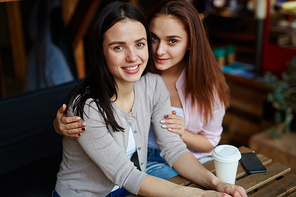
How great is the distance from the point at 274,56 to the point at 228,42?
142 cm

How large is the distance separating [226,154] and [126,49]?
604 millimetres

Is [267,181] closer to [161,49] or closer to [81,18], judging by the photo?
[161,49]

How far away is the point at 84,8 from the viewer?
242 cm

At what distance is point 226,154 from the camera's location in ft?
3.81

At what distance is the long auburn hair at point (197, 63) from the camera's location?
1.50m

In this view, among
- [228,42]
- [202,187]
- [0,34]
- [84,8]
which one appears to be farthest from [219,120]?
[0,34]

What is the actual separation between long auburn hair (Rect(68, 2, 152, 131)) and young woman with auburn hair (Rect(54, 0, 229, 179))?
0.48 feet

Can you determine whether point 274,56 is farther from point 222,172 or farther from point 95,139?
point 95,139

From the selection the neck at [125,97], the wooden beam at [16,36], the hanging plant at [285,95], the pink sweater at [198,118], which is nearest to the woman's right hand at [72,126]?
the neck at [125,97]

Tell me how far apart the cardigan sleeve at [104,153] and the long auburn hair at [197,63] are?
62 cm

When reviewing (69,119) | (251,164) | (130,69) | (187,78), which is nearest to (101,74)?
(130,69)

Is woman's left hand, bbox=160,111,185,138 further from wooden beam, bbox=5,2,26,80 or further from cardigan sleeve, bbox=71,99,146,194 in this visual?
wooden beam, bbox=5,2,26,80

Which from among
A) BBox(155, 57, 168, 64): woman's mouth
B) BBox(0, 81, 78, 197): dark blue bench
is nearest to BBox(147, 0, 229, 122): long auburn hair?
BBox(155, 57, 168, 64): woman's mouth

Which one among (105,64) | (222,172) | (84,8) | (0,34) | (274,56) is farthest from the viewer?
(0,34)
